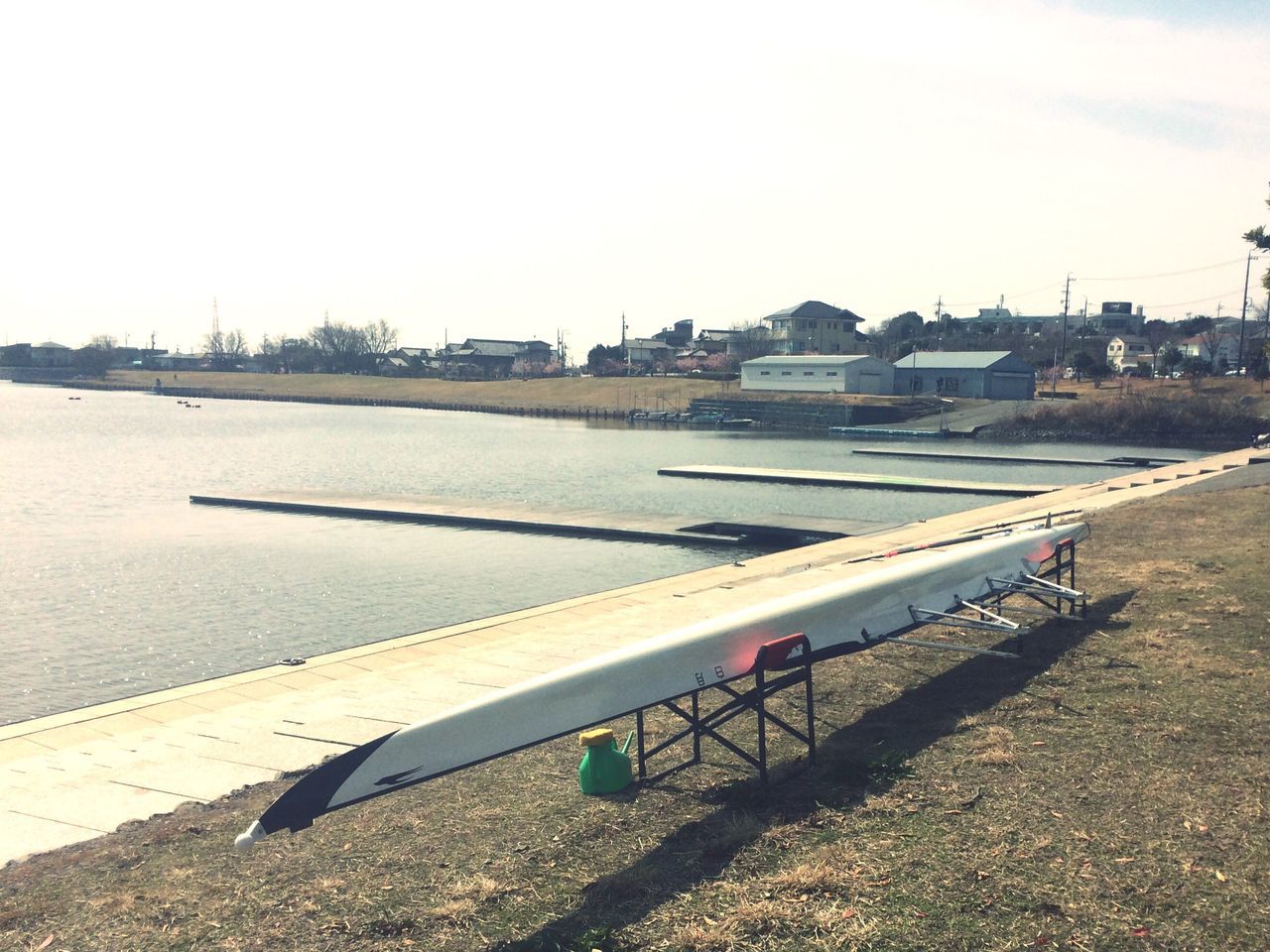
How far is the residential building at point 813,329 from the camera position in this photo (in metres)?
168

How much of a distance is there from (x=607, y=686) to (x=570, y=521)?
25.2m

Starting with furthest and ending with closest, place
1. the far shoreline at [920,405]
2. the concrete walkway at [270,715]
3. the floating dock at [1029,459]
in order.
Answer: the far shoreline at [920,405]
the floating dock at [1029,459]
the concrete walkway at [270,715]

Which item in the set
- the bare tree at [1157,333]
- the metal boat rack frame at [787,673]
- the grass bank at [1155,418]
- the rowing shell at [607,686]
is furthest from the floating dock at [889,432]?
the rowing shell at [607,686]

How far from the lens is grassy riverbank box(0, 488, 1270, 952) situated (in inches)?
227

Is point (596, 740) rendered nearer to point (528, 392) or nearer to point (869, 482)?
point (869, 482)

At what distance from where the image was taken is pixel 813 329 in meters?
169

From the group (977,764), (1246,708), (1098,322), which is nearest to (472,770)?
(977,764)

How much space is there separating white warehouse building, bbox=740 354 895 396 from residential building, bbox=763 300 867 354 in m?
46.4

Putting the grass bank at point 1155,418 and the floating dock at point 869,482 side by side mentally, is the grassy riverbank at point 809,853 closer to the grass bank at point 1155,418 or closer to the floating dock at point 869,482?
the floating dock at point 869,482

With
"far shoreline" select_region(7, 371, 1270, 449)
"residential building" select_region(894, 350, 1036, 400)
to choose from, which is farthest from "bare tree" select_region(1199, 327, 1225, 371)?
"residential building" select_region(894, 350, 1036, 400)

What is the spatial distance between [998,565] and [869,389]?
106 meters

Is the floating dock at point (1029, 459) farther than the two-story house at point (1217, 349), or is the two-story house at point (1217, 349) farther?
the two-story house at point (1217, 349)

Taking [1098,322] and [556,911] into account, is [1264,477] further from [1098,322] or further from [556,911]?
[1098,322]

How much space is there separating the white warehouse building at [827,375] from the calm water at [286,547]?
39.9m
